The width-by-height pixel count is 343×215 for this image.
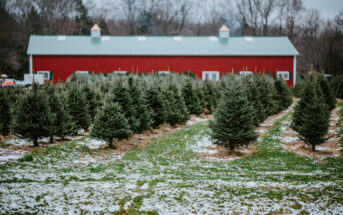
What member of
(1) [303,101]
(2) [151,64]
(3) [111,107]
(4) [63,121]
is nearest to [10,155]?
(4) [63,121]

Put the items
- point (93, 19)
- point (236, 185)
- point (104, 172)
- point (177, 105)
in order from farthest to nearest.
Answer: point (93, 19) < point (177, 105) < point (104, 172) < point (236, 185)

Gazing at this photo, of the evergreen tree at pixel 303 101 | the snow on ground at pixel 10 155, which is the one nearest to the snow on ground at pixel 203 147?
the evergreen tree at pixel 303 101

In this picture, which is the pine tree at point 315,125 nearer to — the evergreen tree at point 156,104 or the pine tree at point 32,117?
the evergreen tree at point 156,104

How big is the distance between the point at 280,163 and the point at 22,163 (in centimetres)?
840

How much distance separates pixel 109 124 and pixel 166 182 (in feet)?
17.3

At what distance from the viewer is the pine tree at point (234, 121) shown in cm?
1247

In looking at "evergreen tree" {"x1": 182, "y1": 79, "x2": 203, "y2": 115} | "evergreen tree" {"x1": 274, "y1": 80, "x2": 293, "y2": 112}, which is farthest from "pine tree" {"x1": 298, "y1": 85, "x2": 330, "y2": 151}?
"evergreen tree" {"x1": 274, "y1": 80, "x2": 293, "y2": 112}

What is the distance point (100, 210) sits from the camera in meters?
6.55

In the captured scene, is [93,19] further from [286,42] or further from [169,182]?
[169,182]

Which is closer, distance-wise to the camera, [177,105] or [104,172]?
[104,172]

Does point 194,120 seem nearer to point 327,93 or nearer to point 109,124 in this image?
point 327,93

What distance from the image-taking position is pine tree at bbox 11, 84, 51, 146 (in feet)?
40.8

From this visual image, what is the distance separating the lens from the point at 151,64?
128ft

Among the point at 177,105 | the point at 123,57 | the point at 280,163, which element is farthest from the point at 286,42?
the point at 280,163
